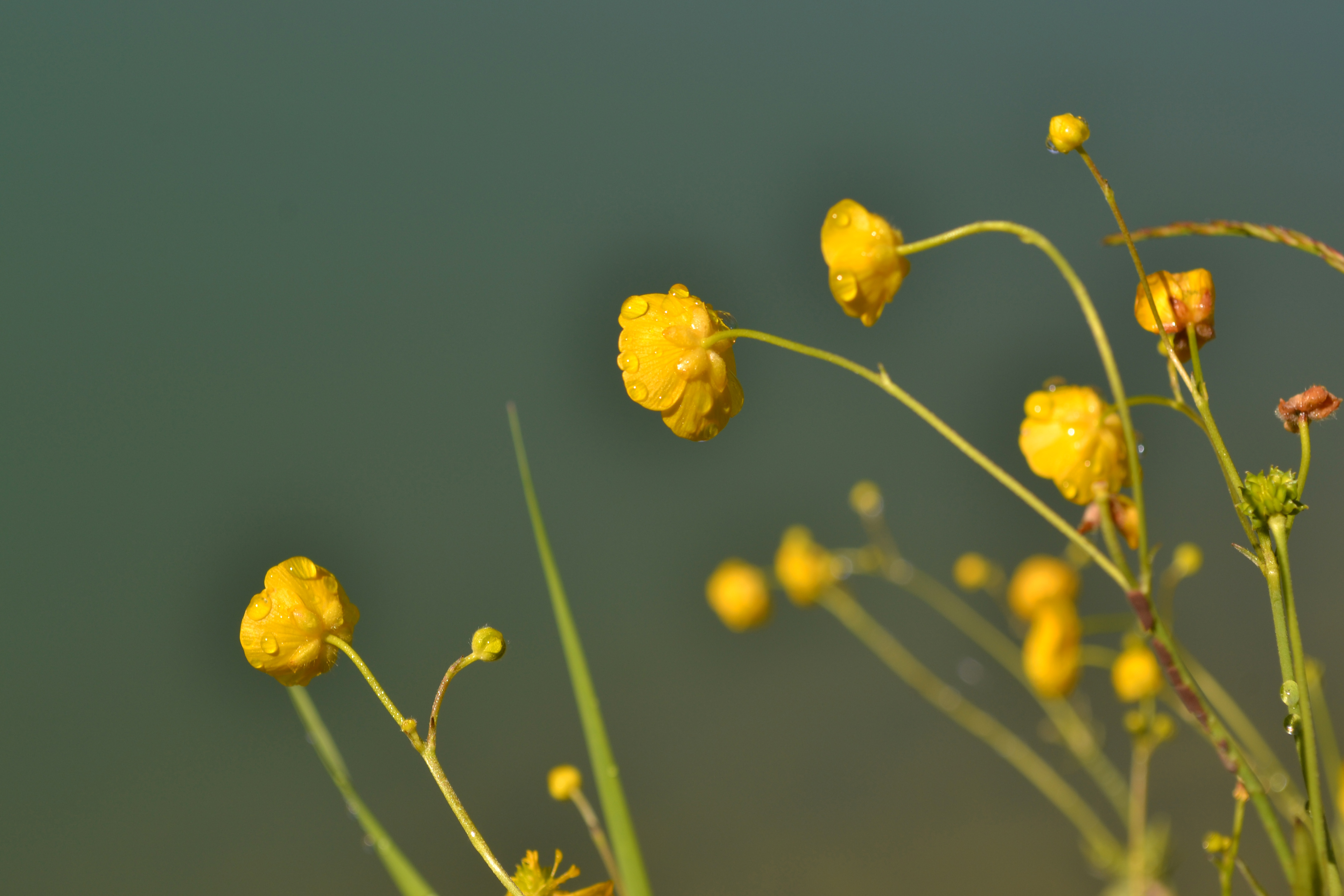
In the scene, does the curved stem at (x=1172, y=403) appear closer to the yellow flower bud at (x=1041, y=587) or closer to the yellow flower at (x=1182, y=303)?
the yellow flower at (x=1182, y=303)

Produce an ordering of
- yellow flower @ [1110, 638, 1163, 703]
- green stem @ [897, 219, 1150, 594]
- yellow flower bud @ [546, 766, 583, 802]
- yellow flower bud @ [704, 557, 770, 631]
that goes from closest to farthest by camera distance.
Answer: green stem @ [897, 219, 1150, 594] → yellow flower bud @ [546, 766, 583, 802] → yellow flower @ [1110, 638, 1163, 703] → yellow flower bud @ [704, 557, 770, 631]

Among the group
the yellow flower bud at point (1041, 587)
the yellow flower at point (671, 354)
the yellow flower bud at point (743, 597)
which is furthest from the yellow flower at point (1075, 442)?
the yellow flower bud at point (743, 597)

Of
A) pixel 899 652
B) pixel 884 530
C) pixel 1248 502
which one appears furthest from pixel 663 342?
pixel 884 530

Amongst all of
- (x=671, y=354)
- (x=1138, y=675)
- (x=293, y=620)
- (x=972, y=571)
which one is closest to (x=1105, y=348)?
(x=671, y=354)

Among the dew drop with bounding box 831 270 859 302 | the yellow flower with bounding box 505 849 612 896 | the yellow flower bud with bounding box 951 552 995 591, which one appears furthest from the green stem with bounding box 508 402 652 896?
the yellow flower bud with bounding box 951 552 995 591

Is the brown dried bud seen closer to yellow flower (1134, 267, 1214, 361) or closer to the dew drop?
yellow flower (1134, 267, 1214, 361)

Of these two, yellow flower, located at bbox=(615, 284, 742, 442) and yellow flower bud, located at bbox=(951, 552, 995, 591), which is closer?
yellow flower, located at bbox=(615, 284, 742, 442)

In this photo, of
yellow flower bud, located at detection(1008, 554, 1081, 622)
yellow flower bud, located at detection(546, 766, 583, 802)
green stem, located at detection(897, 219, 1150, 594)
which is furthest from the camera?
yellow flower bud, located at detection(1008, 554, 1081, 622)
